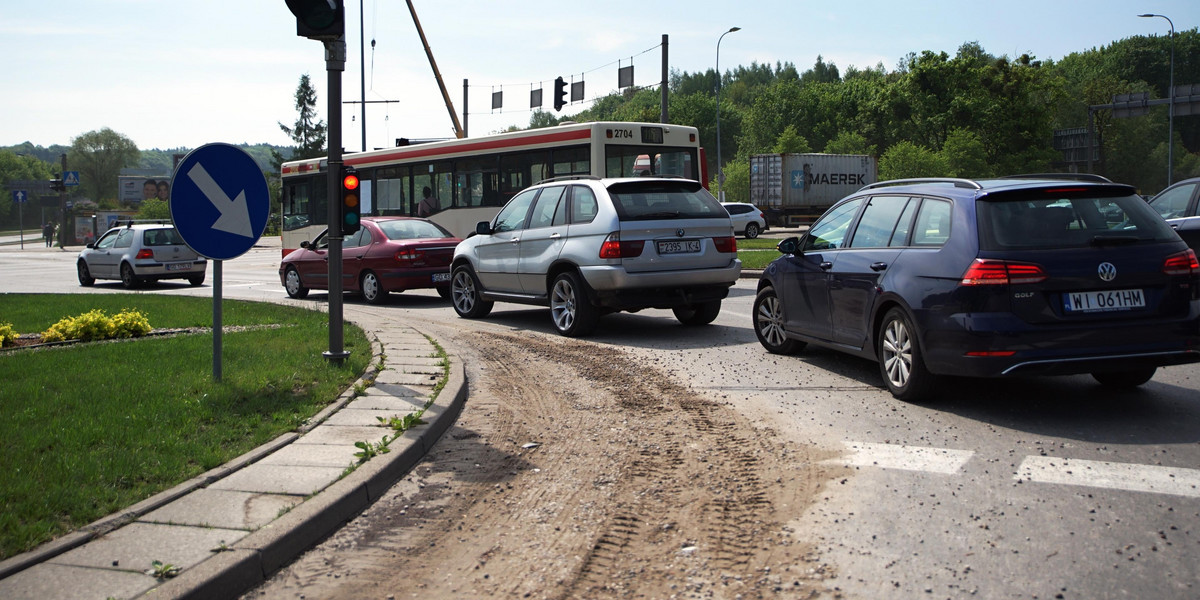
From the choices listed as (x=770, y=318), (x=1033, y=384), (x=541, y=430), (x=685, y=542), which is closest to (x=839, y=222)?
(x=770, y=318)

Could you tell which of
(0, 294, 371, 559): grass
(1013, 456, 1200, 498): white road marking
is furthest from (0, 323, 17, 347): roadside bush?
(1013, 456, 1200, 498): white road marking

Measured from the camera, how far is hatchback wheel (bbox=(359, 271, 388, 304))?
16547 millimetres

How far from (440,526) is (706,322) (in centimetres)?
771

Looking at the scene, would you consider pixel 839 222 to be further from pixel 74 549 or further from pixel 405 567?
pixel 74 549

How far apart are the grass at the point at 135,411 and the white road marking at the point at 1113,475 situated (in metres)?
4.18

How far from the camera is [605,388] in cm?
798

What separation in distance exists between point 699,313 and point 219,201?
20.3 feet

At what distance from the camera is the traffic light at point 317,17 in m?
7.39

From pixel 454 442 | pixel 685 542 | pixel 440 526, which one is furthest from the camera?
pixel 454 442

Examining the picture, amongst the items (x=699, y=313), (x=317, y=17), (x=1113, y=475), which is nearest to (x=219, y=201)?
(x=317, y=17)

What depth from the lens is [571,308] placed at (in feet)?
36.8

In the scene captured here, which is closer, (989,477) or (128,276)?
(989,477)

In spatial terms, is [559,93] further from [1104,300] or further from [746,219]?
[1104,300]

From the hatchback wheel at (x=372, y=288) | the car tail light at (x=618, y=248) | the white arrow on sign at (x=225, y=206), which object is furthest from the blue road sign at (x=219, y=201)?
the hatchback wheel at (x=372, y=288)
